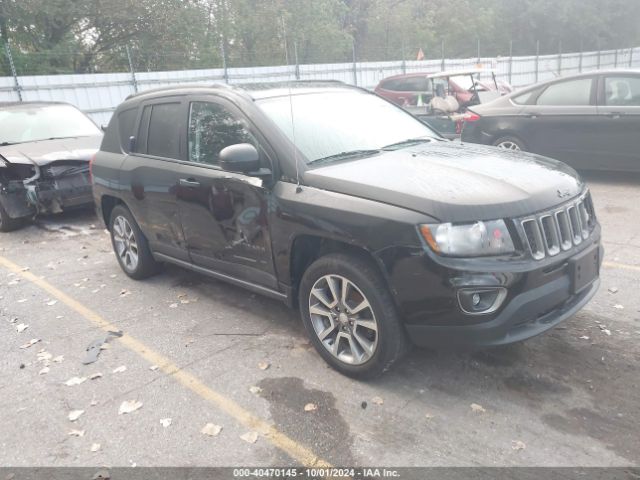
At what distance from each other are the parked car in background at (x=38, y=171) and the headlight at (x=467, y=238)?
6.27 meters

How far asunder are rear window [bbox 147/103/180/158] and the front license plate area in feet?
10.0

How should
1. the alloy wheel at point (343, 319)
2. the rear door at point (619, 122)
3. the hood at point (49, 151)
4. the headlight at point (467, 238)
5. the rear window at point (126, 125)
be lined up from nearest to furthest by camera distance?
1. the headlight at point (467, 238)
2. the alloy wheel at point (343, 319)
3. the rear window at point (126, 125)
4. the rear door at point (619, 122)
5. the hood at point (49, 151)

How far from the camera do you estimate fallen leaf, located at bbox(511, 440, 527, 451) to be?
2752mm

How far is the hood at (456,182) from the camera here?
2.96 meters

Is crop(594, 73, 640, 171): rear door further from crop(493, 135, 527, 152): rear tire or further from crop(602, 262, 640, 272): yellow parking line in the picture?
crop(602, 262, 640, 272): yellow parking line

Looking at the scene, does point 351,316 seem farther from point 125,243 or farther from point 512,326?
point 125,243

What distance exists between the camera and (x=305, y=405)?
3.22 m

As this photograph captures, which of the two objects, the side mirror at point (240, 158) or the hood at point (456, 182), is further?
the side mirror at point (240, 158)

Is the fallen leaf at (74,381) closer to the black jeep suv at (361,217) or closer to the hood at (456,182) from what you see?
the black jeep suv at (361,217)

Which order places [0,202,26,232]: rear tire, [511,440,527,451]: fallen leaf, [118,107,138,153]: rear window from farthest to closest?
[0,202,26,232]: rear tire
[118,107,138,153]: rear window
[511,440,527,451]: fallen leaf

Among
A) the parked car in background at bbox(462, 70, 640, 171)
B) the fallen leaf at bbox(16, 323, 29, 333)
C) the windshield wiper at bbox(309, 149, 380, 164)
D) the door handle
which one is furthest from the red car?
the fallen leaf at bbox(16, 323, 29, 333)

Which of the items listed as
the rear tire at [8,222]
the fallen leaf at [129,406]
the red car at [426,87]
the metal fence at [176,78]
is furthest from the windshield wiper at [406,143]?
the red car at [426,87]

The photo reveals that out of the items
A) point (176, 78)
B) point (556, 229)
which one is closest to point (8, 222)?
point (556, 229)

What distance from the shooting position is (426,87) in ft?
47.5
